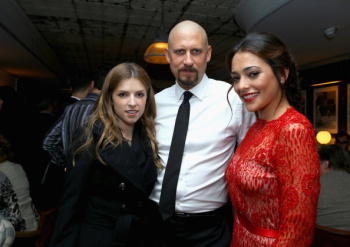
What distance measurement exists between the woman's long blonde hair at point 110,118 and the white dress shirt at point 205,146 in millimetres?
82

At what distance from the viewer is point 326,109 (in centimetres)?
615

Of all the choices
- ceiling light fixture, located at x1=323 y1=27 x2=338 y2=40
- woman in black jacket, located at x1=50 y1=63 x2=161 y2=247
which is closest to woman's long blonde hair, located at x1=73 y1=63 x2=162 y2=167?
woman in black jacket, located at x1=50 y1=63 x2=161 y2=247

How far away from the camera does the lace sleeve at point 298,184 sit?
108cm

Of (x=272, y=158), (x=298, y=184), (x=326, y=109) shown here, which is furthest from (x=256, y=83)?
(x=326, y=109)

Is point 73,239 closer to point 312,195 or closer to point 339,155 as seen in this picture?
point 312,195

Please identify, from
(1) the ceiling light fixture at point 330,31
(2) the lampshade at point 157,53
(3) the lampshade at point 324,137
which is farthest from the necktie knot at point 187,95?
(3) the lampshade at point 324,137

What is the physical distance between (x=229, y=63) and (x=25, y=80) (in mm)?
9488

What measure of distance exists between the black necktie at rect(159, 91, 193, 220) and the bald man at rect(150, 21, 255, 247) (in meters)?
0.03

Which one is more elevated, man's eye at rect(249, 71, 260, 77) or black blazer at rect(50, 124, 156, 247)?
man's eye at rect(249, 71, 260, 77)

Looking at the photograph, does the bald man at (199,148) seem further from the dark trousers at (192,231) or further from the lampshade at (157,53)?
the lampshade at (157,53)

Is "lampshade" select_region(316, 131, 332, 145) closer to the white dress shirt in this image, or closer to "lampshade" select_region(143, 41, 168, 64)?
"lampshade" select_region(143, 41, 168, 64)

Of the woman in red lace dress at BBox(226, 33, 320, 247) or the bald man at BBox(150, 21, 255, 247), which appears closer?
the woman in red lace dress at BBox(226, 33, 320, 247)

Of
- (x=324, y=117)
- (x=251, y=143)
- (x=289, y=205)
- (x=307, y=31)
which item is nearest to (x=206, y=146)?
(x=251, y=143)

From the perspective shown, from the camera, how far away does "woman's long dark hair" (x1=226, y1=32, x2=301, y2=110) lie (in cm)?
124
